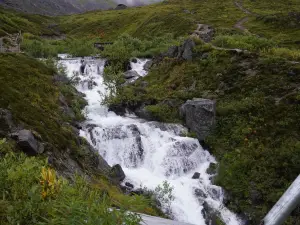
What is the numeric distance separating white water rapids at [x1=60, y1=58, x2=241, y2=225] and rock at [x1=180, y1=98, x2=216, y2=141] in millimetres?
741

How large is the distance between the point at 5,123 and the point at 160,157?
1048cm

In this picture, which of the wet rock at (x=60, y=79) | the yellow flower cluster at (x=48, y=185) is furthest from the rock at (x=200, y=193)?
the wet rock at (x=60, y=79)

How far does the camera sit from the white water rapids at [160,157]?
17.4 meters

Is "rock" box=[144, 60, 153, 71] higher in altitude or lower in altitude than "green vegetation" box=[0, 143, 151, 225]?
lower

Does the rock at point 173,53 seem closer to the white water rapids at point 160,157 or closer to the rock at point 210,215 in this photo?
the white water rapids at point 160,157

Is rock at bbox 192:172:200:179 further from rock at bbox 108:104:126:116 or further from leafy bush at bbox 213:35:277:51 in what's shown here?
leafy bush at bbox 213:35:277:51

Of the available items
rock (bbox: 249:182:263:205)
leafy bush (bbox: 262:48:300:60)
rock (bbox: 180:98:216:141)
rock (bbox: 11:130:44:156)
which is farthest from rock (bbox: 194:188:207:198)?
leafy bush (bbox: 262:48:300:60)

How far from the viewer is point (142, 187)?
17.6 m

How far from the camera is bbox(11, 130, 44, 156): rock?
1212cm

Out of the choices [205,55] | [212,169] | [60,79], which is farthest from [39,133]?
[205,55]

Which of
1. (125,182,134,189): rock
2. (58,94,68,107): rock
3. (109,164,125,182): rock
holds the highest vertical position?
(58,94,68,107): rock

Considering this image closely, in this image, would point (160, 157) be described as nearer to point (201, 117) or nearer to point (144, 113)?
point (201, 117)

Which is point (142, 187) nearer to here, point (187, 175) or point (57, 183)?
point (187, 175)

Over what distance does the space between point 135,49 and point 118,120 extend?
907 inches
